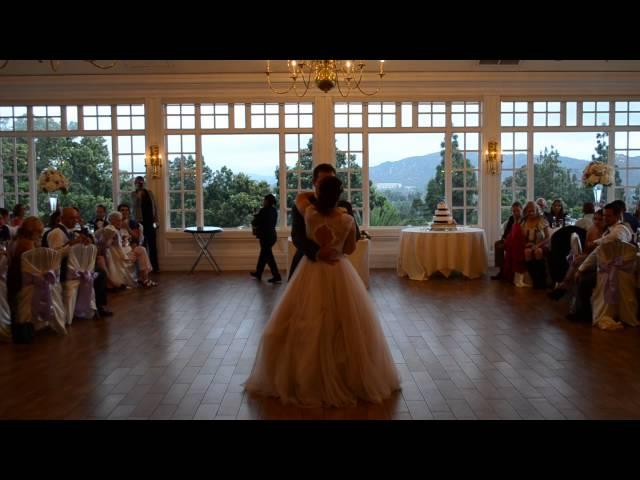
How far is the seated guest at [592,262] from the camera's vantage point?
674 centimetres

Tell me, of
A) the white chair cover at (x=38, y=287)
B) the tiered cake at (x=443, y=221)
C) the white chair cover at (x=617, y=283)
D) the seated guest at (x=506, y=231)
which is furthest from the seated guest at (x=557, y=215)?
the white chair cover at (x=38, y=287)

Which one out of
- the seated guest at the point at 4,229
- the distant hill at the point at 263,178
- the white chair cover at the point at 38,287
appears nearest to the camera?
the white chair cover at the point at 38,287

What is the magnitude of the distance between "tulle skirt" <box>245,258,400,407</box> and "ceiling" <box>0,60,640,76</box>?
8.33 meters

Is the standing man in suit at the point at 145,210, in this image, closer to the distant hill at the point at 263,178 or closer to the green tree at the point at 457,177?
the distant hill at the point at 263,178

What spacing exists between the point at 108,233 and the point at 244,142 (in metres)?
3.91

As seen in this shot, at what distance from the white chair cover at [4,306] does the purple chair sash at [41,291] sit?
0.19 metres

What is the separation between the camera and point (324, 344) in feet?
14.2

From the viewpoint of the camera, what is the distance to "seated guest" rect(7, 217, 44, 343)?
630 cm

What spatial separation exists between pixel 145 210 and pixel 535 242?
684 cm

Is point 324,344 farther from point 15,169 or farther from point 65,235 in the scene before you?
point 15,169

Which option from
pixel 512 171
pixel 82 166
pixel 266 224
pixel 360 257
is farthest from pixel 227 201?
pixel 512 171
